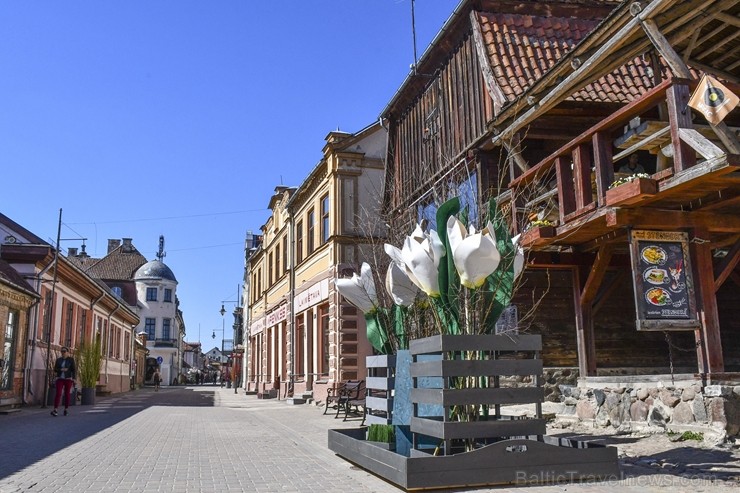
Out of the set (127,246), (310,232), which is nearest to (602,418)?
(310,232)

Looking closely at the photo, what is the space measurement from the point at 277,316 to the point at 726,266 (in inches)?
856

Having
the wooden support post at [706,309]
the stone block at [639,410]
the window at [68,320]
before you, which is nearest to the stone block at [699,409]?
the wooden support post at [706,309]

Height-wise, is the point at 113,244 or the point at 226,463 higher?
the point at 113,244

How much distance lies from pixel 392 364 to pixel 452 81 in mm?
9143

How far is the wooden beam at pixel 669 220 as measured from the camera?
26.3ft

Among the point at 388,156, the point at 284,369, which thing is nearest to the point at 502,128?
the point at 388,156

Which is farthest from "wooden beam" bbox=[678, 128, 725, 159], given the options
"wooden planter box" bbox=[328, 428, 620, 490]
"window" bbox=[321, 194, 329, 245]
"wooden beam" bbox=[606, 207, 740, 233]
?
"window" bbox=[321, 194, 329, 245]

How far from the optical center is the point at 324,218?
70.5 feet

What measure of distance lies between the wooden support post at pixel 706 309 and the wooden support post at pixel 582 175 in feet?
4.50

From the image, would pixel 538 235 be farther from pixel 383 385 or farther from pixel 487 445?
pixel 487 445

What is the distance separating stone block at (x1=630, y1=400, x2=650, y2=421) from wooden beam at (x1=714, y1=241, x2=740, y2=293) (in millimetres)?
1657

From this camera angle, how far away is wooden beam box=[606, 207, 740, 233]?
26.3ft

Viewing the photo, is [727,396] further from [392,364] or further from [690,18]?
[690,18]

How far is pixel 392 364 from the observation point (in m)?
7.15
